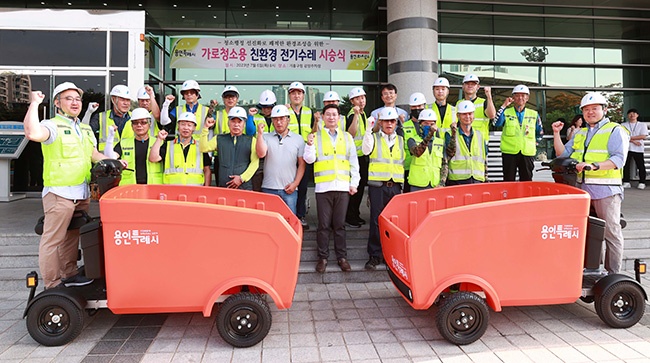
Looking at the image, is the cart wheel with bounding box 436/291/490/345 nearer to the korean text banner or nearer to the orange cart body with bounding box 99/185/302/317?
the orange cart body with bounding box 99/185/302/317

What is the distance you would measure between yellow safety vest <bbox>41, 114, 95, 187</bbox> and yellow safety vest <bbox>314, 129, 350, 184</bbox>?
2.33 metres

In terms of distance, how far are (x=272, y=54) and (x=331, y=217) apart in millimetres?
7120

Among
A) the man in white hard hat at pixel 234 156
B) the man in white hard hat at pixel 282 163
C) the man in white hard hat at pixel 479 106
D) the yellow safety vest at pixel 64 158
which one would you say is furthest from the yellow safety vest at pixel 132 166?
the man in white hard hat at pixel 479 106

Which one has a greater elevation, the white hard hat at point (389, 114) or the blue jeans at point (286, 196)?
the white hard hat at point (389, 114)

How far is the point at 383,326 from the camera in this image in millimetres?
3793

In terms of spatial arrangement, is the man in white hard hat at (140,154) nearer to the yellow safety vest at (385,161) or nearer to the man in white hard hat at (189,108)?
the man in white hard hat at (189,108)

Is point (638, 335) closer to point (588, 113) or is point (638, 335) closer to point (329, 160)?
point (588, 113)

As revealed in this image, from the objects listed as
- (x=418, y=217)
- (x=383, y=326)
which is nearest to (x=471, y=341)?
(x=383, y=326)

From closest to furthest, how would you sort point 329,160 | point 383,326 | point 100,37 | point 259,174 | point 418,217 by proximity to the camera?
1. point 383,326
2. point 418,217
3. point 329,160
4. point 259,174
5. point 100,37

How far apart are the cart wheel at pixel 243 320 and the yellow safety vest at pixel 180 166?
1747 mm

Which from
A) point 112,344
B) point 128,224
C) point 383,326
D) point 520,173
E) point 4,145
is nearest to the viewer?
point 128,224

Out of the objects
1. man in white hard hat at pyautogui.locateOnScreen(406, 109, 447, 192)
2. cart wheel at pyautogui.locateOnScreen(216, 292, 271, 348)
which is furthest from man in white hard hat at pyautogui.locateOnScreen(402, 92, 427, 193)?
cart wheel at pyautogui.locateOnScreen(216, 292, 271, 348)

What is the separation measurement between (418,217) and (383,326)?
3.77ft

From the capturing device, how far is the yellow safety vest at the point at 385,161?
491 centimetres
